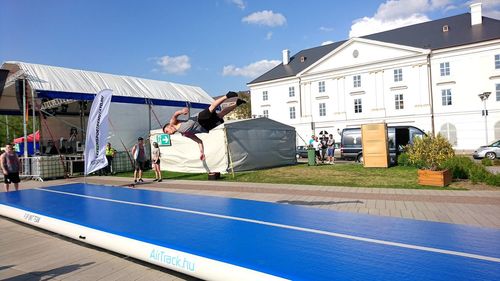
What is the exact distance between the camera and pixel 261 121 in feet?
60.7

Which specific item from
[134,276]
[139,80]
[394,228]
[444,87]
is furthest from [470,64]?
[134,276]

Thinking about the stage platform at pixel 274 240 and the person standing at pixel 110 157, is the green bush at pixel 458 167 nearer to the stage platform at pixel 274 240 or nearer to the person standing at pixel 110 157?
the stage platform at pixel 274 240

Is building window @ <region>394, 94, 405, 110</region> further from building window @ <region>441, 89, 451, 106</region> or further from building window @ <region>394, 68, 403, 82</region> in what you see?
building window @ <region>441, 89, 451, 106</region>

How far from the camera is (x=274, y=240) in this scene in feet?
15.5

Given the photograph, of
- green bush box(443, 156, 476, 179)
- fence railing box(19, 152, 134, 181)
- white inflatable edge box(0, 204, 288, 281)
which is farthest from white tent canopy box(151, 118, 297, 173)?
white inflatable edge box(0, 204, 288, 281)

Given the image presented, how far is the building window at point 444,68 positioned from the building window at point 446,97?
1799mm

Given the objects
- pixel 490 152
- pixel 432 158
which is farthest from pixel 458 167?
pixel 490 152

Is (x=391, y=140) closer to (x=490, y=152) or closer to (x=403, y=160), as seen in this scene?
(x=403, y=160)

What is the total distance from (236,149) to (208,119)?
933 centimetres

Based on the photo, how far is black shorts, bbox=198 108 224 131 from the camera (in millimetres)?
7578

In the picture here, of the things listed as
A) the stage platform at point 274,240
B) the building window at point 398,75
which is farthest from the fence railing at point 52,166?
the building window at point 398,75

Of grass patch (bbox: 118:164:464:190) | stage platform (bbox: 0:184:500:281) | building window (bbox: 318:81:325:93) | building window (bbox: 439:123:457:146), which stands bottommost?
grass patch (bbox: 118:164:464:190)

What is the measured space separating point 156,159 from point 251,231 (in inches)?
429

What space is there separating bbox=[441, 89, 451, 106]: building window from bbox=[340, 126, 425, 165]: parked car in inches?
885
